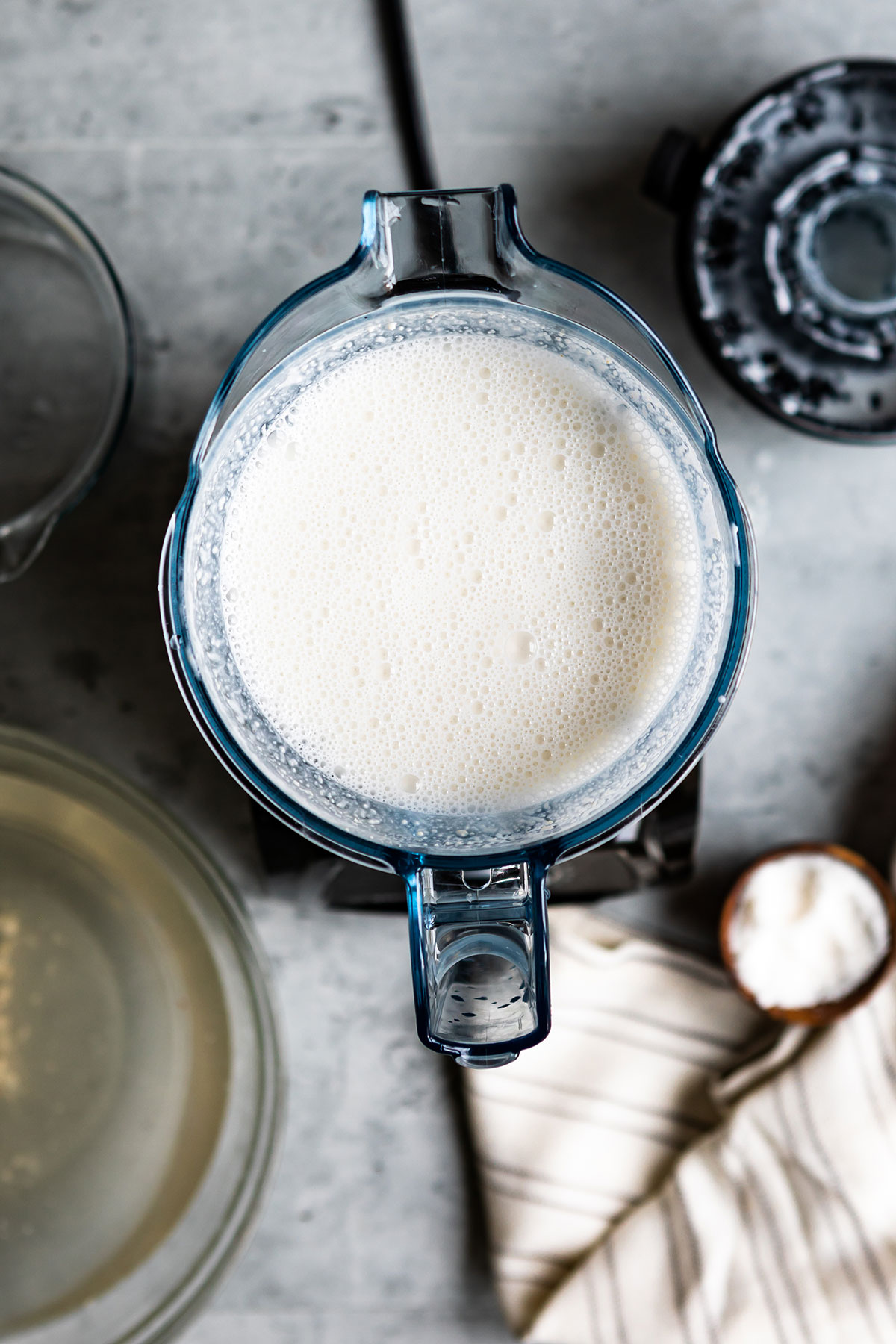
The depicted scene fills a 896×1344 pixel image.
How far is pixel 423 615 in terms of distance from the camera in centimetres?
43

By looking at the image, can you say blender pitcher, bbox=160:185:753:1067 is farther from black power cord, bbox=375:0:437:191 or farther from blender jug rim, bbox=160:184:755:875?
black power cord, bbox=375:0:437:191

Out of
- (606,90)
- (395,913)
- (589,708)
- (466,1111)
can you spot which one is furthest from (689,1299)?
(606,90)

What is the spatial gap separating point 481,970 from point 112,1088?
315 millimetres

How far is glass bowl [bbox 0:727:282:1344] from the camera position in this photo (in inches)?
24.1

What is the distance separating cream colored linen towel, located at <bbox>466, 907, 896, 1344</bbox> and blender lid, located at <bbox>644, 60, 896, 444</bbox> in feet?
1.01

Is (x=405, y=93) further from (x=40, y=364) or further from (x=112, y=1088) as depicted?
(x=112, y=1088)

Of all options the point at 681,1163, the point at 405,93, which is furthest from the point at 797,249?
the point at 681,1163

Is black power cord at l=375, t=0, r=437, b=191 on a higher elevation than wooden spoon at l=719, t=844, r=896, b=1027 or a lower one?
higher

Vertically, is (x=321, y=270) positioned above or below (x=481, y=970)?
above

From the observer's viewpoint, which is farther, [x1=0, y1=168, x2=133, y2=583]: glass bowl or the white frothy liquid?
[x1=0, y1=168, x2=133, y2=583]: glass bowl

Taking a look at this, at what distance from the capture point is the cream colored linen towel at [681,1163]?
2.03ft

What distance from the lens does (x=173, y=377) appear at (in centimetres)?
63

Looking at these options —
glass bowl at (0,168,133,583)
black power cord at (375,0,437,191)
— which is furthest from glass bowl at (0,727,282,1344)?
black power cord at (375,0,437,191)

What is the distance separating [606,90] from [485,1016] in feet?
1.62
